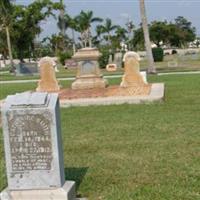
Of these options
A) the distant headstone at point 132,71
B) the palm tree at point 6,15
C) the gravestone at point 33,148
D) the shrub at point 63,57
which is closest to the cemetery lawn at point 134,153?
the gravestone at point 33,148

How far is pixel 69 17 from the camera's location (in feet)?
243

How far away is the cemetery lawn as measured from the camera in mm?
5676

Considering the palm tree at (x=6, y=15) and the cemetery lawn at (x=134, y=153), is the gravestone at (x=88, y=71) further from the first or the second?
the palm tree at (x=6, y=15)

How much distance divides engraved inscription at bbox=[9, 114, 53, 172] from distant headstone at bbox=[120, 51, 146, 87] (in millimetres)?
13257

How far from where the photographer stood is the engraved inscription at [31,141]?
199 inches

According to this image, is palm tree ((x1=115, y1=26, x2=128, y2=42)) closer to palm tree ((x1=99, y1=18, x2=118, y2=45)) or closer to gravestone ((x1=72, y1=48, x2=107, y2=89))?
palm tree ((x1=99, y1=18, x2=118, y2=45))

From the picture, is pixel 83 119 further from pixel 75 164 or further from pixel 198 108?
pixel 75 164

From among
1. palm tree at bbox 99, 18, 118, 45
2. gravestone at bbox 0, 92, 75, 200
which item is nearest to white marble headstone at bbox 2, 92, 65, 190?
gravestone at bbox 0, 92, 75, 200

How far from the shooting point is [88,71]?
62.0 feet

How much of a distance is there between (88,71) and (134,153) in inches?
458

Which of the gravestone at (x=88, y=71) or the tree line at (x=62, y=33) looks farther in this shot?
the tree line at (x=62, y=33)

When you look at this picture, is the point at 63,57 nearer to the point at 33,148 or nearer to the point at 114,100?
the point at 114,100

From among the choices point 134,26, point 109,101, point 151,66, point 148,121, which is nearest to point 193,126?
point 148,121

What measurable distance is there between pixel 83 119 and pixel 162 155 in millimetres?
4593
